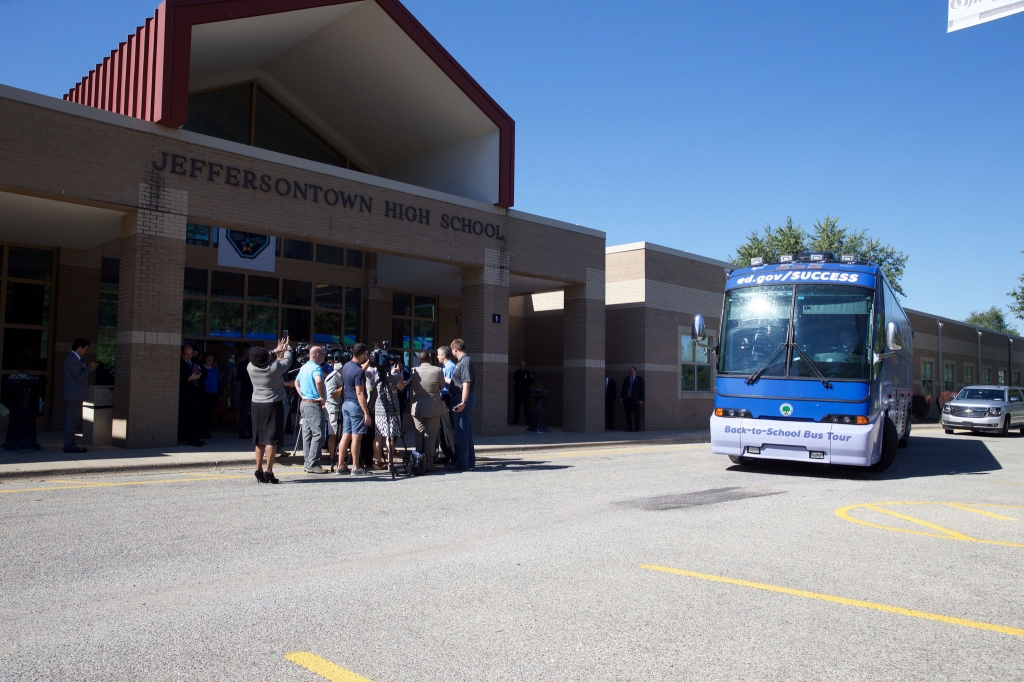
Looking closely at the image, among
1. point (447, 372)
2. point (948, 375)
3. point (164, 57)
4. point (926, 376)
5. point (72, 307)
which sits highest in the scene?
point (164, 57)

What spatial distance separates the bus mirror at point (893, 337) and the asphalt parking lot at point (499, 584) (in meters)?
2.59

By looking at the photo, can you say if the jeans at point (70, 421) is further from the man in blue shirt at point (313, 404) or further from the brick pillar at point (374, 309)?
the brick pillar at point (374, 309)

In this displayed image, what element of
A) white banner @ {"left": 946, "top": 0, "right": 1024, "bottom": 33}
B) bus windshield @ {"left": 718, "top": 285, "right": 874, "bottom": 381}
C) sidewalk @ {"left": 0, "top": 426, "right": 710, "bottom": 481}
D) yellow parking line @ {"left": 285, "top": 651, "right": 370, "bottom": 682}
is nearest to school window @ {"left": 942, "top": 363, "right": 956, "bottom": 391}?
sidewalk @ {"left": 0, "top": 426, "right": 710, "bottom": 481}

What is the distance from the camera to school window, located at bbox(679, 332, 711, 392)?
2603 centimetres

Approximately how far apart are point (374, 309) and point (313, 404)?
425 inches

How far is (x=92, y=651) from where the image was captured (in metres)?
4.07

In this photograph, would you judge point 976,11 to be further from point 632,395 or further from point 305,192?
point 632,395

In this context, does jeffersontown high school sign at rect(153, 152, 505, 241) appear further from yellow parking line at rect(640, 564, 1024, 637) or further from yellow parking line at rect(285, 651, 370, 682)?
yellow parking line at rect(285, 651, 370, 682)

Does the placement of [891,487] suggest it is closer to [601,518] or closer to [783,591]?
[601,518]

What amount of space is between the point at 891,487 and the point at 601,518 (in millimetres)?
5416

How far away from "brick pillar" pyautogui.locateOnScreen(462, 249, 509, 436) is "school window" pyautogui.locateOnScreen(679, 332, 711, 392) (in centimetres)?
814

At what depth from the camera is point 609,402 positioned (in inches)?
957

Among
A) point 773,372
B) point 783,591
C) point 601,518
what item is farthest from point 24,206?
point 783,591

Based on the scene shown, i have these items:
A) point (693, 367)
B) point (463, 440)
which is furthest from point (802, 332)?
point (693, 367)
